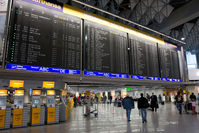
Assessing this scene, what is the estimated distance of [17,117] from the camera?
6.63 m

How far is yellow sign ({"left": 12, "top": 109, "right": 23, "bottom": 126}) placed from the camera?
654 cm

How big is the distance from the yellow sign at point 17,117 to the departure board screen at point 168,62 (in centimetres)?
893

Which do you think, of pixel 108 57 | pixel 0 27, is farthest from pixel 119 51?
pixel 0 27

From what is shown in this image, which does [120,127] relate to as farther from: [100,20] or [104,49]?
[100,20]

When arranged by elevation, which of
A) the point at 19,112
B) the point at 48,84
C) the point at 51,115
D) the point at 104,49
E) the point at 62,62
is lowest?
the point at 51,115

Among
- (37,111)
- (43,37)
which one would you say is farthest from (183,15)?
(37,111)

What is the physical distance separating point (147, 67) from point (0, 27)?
8.13 meters

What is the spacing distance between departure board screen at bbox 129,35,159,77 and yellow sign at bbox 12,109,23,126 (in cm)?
616

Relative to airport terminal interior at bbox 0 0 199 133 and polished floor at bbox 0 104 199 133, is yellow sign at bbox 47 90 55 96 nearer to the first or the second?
airport terminal interior at bbox 0 0 199 133

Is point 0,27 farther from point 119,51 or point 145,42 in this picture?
point 145,42

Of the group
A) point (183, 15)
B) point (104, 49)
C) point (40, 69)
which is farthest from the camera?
point (183, 15)

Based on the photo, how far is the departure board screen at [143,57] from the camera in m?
9.11

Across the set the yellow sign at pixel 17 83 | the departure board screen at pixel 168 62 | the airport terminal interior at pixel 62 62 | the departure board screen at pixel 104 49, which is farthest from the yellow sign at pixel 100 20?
the yellow sign at pixel 17 83

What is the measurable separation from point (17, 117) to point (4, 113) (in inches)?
22.5
